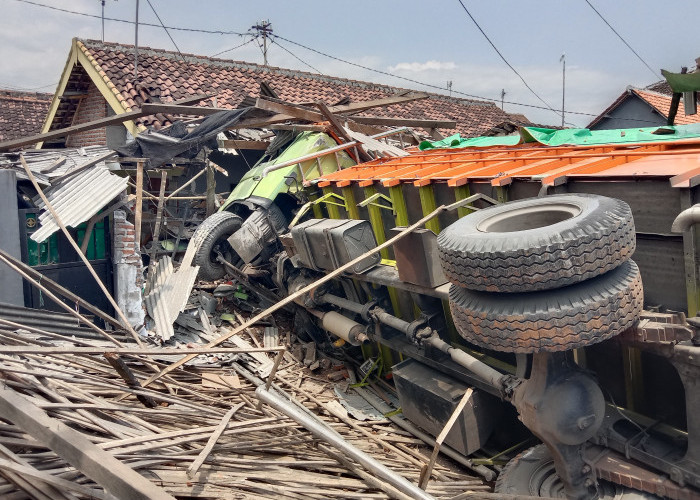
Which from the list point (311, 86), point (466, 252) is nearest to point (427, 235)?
point (466, 252)

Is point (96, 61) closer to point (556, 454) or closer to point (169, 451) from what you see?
point (169, 451)

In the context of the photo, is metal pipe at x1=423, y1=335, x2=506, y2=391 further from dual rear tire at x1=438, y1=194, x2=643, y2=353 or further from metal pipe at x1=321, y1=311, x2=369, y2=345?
metal pipe at x1=321, y1=311, x2=369, y2=345

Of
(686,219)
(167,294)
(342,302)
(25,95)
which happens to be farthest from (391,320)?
(25,95)

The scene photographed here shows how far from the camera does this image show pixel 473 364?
4.14m

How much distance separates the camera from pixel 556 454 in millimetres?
3367

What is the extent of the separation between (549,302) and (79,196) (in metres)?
5.58

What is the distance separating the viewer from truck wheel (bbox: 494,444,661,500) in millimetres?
3504

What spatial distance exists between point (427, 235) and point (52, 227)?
4.23m

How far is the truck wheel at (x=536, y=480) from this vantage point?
350cm

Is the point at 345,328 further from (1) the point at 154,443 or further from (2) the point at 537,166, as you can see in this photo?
(1) the point at 154,443

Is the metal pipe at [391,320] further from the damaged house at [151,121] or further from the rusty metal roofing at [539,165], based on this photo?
the damaged house at [151,121]

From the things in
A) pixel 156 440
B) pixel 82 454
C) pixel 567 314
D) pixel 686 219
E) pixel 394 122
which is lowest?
pixel 156 440

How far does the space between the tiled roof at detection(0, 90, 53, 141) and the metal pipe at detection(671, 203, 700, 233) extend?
18453 mm

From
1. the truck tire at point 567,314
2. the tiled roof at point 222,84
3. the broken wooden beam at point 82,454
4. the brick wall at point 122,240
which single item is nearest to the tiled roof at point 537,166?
the truck tire at point 567,314
